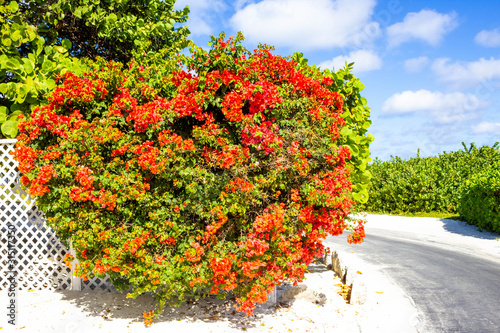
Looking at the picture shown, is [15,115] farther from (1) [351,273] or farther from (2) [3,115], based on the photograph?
(1) [351,273]

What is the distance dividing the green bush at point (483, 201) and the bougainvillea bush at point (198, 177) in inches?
398

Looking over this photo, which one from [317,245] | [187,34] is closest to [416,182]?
[187,34]

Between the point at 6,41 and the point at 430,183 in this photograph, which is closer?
the point at 6,41

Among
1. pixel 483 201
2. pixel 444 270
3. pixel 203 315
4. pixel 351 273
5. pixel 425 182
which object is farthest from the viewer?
pixel 425 182

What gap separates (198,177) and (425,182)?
1687 centimetres

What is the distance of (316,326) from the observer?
5895 millimetres

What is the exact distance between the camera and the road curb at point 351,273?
6.93 m

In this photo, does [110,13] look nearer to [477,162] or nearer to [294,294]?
[294,294]

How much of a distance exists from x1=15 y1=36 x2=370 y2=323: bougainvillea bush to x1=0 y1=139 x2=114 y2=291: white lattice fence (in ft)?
3.68

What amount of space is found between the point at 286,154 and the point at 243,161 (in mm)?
657

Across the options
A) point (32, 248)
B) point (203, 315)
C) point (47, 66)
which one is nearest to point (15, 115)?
point (47, 66)

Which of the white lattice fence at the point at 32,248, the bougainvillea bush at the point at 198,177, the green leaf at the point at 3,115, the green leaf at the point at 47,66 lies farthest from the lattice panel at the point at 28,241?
the green leaf at the point at 47,66

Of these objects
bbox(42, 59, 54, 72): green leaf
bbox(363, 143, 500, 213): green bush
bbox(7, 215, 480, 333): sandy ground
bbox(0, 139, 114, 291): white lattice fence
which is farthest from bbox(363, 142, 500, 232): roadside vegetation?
bbox(42, 59, 54, 72): green leaf

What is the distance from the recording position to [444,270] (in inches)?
357
